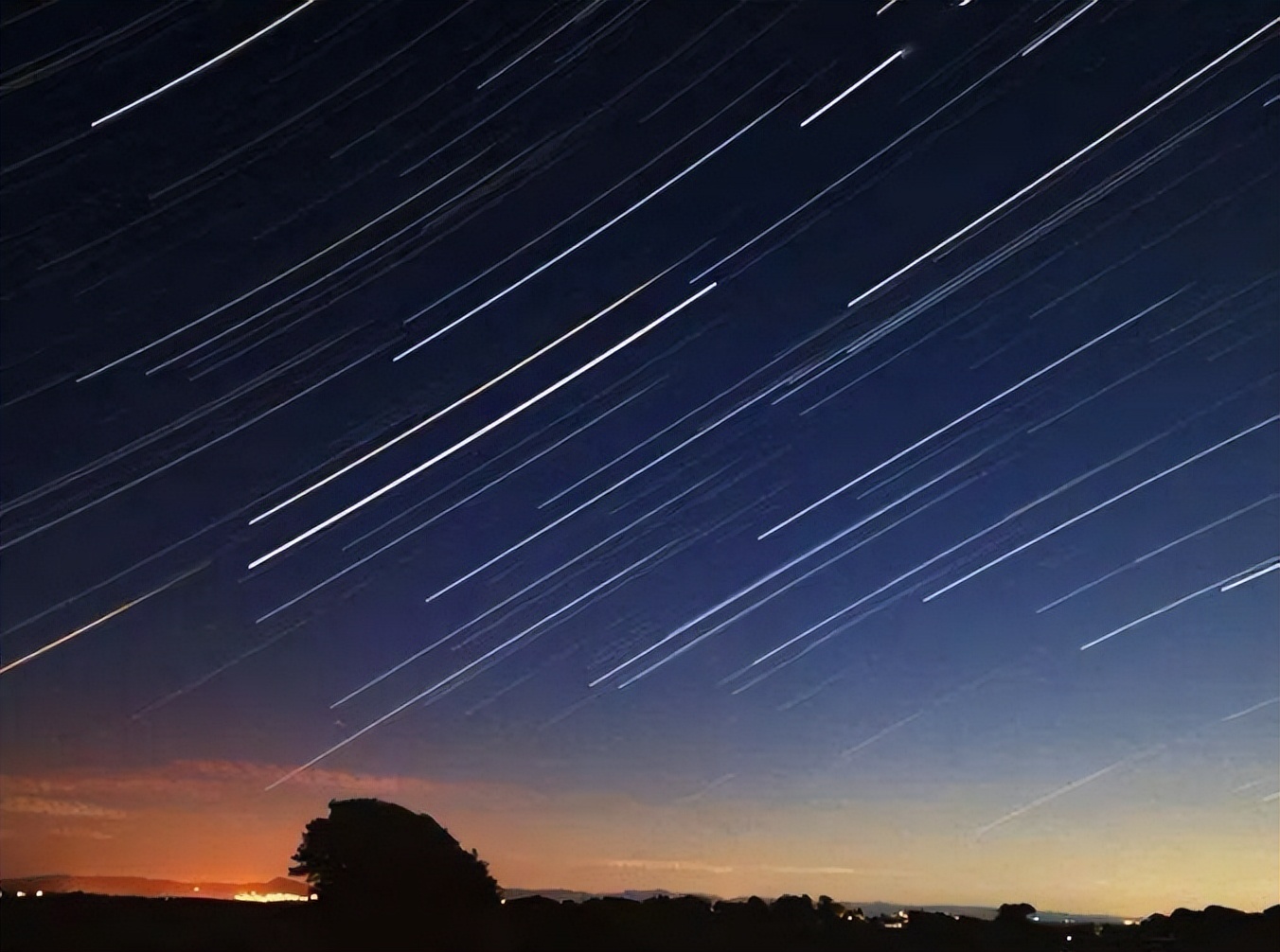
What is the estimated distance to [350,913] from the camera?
32.4m

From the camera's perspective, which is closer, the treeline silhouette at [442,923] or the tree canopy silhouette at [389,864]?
the treeline silhouette at [442,923]

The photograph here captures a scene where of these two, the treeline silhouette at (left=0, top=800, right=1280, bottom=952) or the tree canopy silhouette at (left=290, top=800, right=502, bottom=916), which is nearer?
the treeline silhouette at (left=0, top=800, right=1280, bottom=952)

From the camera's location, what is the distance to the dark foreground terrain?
2645cm

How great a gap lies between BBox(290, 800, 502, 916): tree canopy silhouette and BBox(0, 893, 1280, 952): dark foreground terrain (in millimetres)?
654

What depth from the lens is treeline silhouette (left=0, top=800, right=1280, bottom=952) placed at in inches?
1061

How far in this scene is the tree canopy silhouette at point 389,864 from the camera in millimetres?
34031

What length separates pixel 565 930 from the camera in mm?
33781

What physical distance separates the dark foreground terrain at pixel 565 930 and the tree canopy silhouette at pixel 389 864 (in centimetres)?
65

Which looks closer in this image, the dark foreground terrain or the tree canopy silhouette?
the dark foreground terrain

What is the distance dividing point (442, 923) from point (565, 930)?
9.35ft

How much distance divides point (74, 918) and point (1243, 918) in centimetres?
3279

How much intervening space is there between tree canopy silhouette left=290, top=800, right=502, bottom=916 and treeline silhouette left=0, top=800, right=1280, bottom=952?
36 millimetres

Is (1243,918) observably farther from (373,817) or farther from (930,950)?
(373,817)

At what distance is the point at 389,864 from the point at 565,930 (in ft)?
15.8
